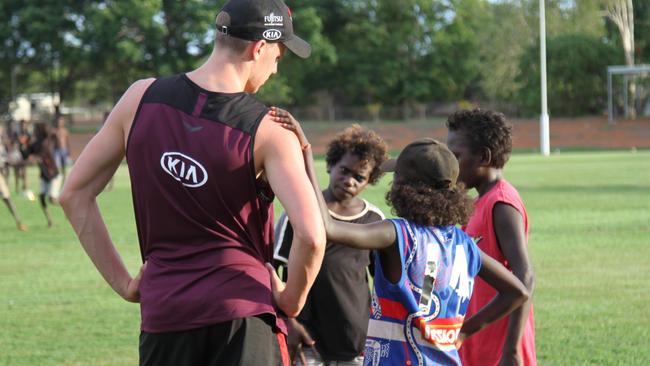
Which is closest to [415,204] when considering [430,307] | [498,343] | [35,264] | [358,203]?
[430,307]

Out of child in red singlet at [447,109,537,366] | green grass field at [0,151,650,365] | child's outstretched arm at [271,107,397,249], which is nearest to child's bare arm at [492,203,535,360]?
child in red singlet at [447,109,537,366]

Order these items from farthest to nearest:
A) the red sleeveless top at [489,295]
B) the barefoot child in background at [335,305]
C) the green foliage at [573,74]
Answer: the green foliage at [573,74], the barefoot child in background at [335,305], the red sleeveless top at [489,295]

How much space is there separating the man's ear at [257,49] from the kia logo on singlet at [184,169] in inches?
16.8

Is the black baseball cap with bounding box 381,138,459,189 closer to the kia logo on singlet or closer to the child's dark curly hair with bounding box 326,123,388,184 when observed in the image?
the kia logo on singlet

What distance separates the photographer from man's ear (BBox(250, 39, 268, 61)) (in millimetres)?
3465

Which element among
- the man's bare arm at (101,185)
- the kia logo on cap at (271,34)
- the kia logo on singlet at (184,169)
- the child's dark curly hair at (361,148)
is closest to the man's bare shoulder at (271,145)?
the kia logo on singlet at (184,169)

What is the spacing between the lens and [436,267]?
3.74 meters

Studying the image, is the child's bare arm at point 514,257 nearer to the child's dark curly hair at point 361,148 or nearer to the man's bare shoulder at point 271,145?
the man's bare shoulder at point 271,145

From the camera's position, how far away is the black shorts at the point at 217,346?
3.35m

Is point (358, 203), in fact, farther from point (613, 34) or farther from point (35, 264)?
point (613, 34)

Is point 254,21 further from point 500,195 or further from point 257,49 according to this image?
point 500,195

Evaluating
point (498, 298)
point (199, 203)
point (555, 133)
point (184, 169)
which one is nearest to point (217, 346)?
point (199, 203)

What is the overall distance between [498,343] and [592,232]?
12.6m

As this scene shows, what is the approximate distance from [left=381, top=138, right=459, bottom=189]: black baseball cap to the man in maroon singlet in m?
0.59
